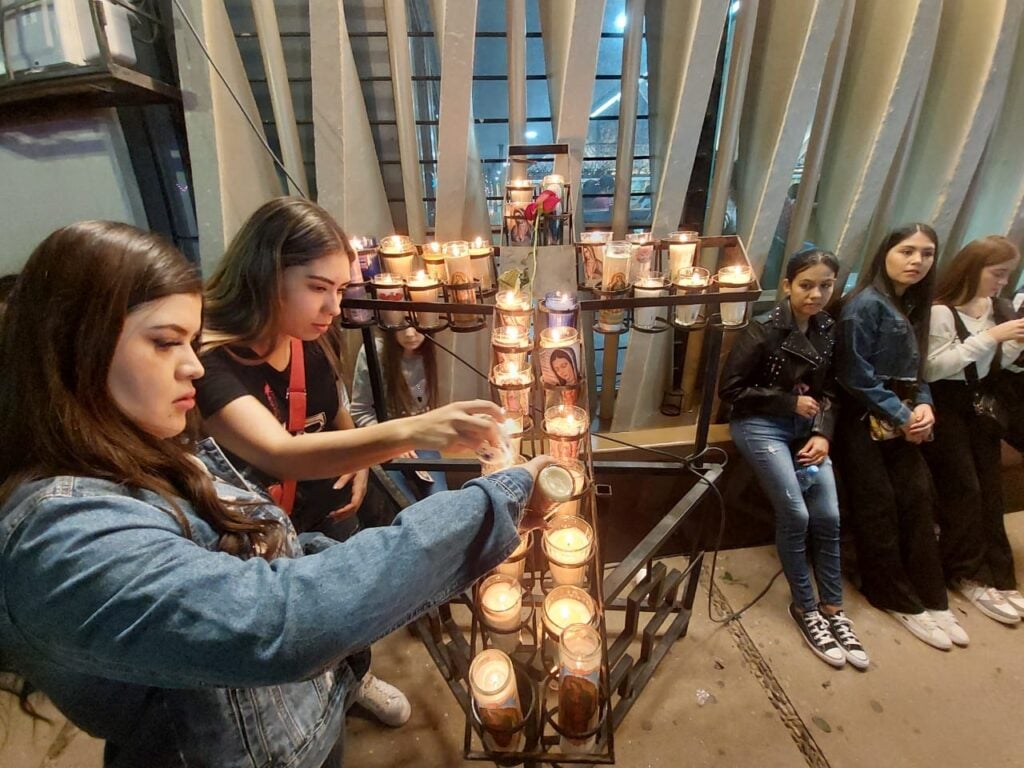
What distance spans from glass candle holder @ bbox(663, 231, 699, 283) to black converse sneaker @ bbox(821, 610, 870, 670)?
1.61m

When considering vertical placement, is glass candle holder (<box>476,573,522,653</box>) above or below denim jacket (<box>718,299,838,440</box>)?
below

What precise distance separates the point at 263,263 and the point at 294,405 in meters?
0.39

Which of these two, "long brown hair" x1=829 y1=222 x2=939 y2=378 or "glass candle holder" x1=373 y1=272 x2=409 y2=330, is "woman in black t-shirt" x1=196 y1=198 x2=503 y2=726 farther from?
"long brown hair" x1=829 y1=222 x2=939 y2=378

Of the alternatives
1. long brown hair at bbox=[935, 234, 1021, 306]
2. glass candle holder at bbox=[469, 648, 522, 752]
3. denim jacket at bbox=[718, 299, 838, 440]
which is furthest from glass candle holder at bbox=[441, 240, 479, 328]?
long brown hair at bbox=[935, 234, 1021, 306]

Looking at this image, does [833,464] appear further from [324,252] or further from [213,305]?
[213,305]

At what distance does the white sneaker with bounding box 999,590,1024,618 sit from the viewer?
2.18 m

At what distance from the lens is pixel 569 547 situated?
114 cm

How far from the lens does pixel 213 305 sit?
1.31 meters

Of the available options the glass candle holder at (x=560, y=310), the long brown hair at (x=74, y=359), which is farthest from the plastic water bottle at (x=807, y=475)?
the long brown hair at (x=74, y=359)

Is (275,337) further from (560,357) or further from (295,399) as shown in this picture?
(560,357)

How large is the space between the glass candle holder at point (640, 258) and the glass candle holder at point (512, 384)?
49 centimetres

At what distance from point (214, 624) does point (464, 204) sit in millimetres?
2003

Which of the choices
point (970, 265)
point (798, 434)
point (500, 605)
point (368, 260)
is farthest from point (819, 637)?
point (368, 260)

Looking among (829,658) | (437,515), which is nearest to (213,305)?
(437,515)
